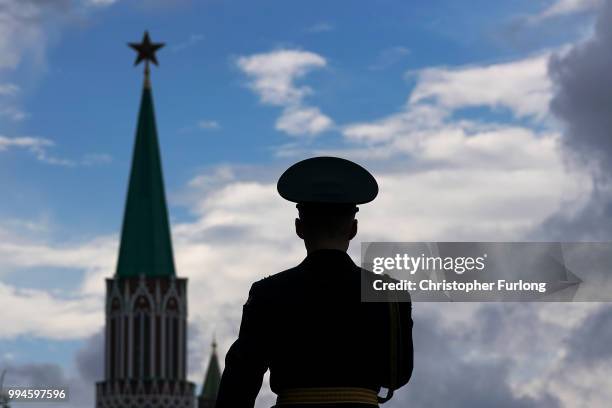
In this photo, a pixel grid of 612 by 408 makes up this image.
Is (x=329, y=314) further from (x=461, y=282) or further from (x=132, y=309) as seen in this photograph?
(x=132, y=309)

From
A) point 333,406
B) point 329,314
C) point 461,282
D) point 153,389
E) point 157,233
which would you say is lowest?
point 333,406

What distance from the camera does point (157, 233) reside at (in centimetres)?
→ 13800

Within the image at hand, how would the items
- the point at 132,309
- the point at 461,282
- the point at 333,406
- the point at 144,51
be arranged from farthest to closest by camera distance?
1. the point at 144,51
2. the point at 132,309
3. the point at 461,282
4. the point at 333,406

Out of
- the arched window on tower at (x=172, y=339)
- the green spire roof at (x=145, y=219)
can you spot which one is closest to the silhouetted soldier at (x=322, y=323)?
the arched window on tower at (x=172, y=339)

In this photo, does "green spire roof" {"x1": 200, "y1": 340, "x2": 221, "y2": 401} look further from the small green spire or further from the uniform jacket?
the uniform jacket

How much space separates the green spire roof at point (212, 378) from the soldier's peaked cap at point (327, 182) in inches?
5396

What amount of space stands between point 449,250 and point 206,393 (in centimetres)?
13654

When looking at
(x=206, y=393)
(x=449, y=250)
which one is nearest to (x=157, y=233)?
(x=206, y=393)

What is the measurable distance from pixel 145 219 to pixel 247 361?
13043 cm

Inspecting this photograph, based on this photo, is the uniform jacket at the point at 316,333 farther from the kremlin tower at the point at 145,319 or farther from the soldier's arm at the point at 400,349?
the kremlin tower at the point at 145,319

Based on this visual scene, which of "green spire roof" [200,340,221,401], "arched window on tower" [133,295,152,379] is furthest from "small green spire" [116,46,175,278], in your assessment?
"green spire roof" [200,340,221,401]

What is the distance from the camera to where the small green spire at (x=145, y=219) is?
13600cm

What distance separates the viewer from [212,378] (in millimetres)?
145000

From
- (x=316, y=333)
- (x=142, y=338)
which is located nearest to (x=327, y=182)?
(x=316, y=333)
